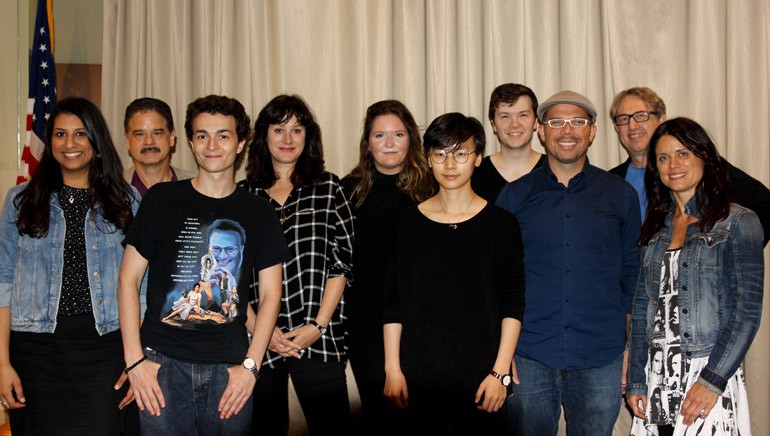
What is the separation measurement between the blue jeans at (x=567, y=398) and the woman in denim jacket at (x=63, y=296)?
1.54 meters

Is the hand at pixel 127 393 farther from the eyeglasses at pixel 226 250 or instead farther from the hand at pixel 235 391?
A: the eyeglasses at pixel 226 250

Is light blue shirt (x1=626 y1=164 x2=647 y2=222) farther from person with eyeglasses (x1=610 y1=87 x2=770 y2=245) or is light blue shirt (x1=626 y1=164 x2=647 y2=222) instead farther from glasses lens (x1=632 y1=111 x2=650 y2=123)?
glasses lens (x1=632 y1=111 x2=650 y2=123)

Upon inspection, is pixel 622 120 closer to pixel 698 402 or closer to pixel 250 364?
pixel 698 402

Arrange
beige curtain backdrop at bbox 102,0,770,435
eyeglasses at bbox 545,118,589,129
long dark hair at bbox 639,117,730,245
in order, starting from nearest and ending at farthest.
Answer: long dark hair at bbox 639,117,730,245 < eyeglasses at bbox 545,118,589,129 < beige curtain backdrop at bbox 102,0,770,435

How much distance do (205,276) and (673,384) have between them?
170 cm

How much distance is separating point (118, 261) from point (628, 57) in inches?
114

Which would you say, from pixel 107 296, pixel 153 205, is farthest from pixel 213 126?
pixel 107 296

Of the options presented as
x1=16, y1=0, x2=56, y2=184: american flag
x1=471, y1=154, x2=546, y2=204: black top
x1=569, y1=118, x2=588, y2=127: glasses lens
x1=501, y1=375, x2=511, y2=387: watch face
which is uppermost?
x1=16, y1=0, x2=56, y2=184: american flag

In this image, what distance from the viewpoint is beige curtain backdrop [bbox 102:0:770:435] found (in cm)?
339

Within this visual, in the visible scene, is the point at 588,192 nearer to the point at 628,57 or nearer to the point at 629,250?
the point at 629,250

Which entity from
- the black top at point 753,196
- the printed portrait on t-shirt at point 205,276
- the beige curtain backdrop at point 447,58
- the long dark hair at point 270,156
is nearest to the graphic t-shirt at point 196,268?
the printed portrait on t-shirt at point 205,276

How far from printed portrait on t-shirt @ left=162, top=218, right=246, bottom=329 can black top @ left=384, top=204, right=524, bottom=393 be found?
573mm

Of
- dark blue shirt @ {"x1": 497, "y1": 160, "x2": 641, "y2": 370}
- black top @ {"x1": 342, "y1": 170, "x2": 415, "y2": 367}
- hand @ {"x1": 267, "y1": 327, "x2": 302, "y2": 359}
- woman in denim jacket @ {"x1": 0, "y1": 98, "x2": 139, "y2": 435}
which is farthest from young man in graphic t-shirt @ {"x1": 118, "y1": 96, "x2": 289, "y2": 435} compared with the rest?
dark blue shirt @ {"x1": 497, "y1": 160, "x2": 641, "y2": 370}

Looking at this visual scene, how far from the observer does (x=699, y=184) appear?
229cm
